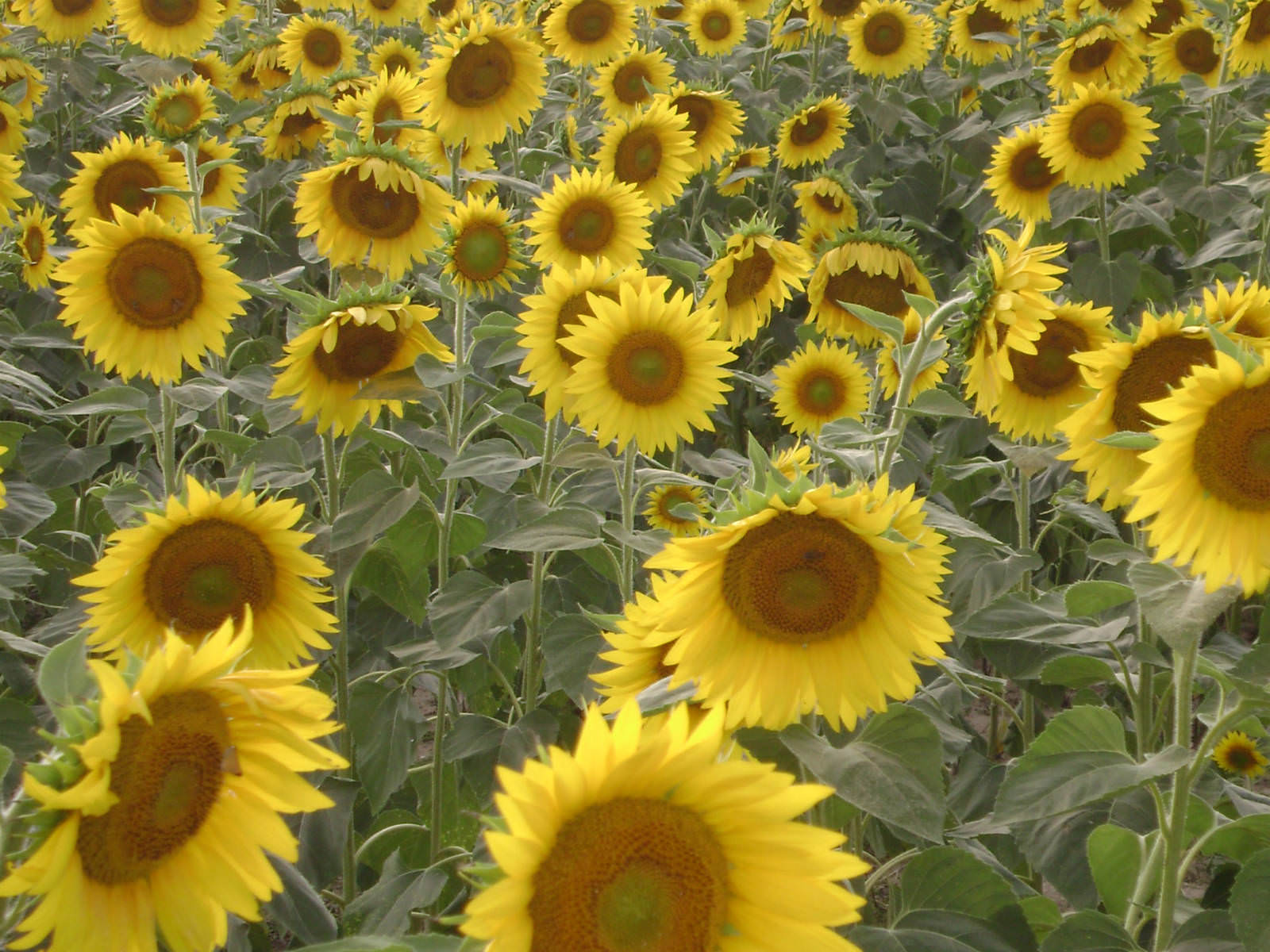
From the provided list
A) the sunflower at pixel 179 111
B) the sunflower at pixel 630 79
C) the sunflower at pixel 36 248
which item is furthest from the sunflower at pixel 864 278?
the sunflower at pixel 36 248

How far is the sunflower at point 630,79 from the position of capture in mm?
4520

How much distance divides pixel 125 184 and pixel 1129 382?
2832 millimetres

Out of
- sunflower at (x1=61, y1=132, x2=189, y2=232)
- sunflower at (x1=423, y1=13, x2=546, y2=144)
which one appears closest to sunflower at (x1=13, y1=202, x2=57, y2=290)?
sunflower at (x1=61, y1=132, x2=189, y2=232)

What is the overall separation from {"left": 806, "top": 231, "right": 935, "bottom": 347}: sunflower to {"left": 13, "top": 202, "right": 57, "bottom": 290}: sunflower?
2441 mm

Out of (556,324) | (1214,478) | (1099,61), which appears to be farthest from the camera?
(1099,61)

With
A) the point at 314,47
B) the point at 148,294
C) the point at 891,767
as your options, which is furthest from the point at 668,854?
the point at 314,47

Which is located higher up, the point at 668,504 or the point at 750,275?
the point at 750,275

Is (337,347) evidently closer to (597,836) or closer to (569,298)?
(569,298)

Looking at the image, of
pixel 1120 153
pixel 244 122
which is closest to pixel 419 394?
pixel 1120 153

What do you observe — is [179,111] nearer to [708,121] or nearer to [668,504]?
[708,121]

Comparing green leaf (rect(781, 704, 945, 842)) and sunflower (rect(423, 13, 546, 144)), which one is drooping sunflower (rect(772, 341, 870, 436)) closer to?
sunflower (rect(423, 13, 546, 144))

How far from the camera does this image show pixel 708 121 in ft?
14.0

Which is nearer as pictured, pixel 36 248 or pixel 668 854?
pixel 668 854

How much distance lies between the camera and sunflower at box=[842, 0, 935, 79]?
5.41m
